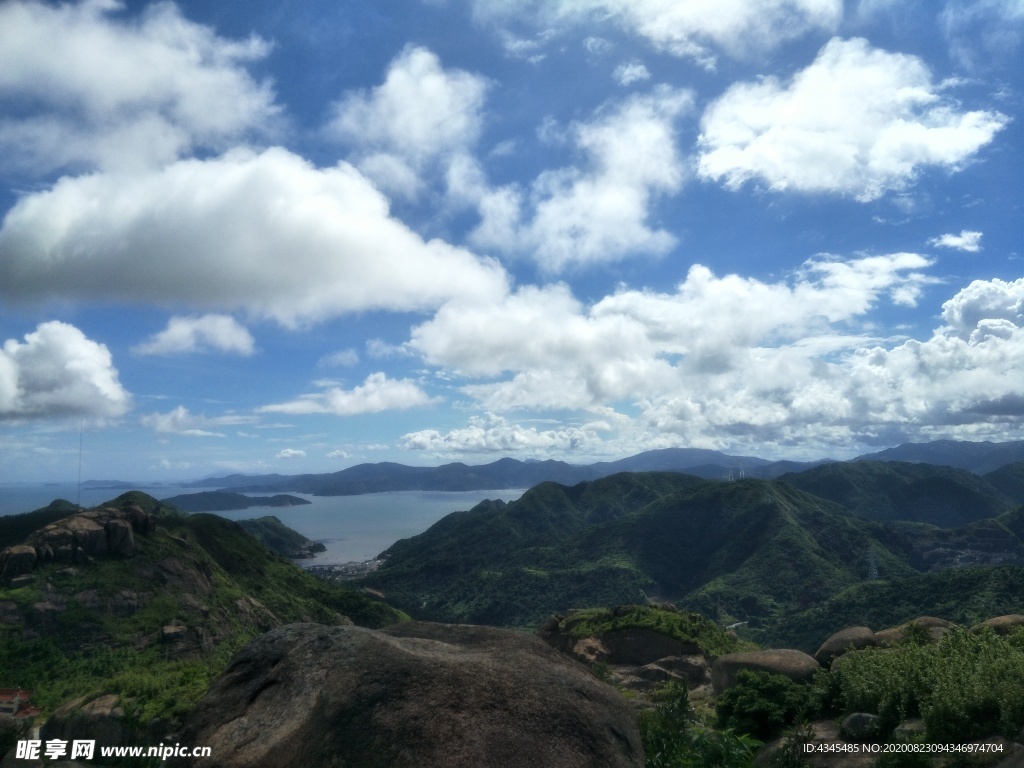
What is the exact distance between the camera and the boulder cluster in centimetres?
5809

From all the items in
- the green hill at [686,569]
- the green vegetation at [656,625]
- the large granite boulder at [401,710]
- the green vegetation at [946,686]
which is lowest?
the green hill at [686,569]

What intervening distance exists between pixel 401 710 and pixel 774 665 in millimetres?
16630

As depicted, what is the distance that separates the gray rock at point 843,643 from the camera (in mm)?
23297

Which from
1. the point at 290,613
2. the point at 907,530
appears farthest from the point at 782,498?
the point at 290,613

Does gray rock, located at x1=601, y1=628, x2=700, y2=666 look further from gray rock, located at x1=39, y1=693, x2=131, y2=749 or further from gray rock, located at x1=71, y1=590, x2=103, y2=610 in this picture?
gray rock, located at x1=71, y1=590, x2=103, y2=610

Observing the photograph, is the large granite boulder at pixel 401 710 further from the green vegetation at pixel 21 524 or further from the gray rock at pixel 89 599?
the green vegetation at pixel 21 524

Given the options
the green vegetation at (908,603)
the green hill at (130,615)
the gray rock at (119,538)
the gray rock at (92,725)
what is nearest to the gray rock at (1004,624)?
the gray rock at (92,725)

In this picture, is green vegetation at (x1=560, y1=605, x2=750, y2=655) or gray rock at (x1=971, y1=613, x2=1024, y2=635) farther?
green vegetation at (x1=560, y1=605, x2=750, y2=655)

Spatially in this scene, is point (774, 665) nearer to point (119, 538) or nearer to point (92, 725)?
point (92, 725)

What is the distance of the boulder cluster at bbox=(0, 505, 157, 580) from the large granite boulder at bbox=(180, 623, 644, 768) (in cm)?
6216

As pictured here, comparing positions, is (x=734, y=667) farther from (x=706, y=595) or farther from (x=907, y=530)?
(x=907, y=530)

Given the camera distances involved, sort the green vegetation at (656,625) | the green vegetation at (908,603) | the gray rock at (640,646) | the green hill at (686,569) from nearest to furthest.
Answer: the gray rock at (640,646) < the green vegetation at (656,625) < the green vegetation at (908,603) < the green hill at (686,569)

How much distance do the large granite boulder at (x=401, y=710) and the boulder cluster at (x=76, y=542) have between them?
62158 mm

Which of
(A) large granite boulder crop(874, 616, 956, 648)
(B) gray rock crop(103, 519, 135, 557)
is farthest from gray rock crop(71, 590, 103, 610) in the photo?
(A) large granite boulder crop(874, 616, 956, 648)
